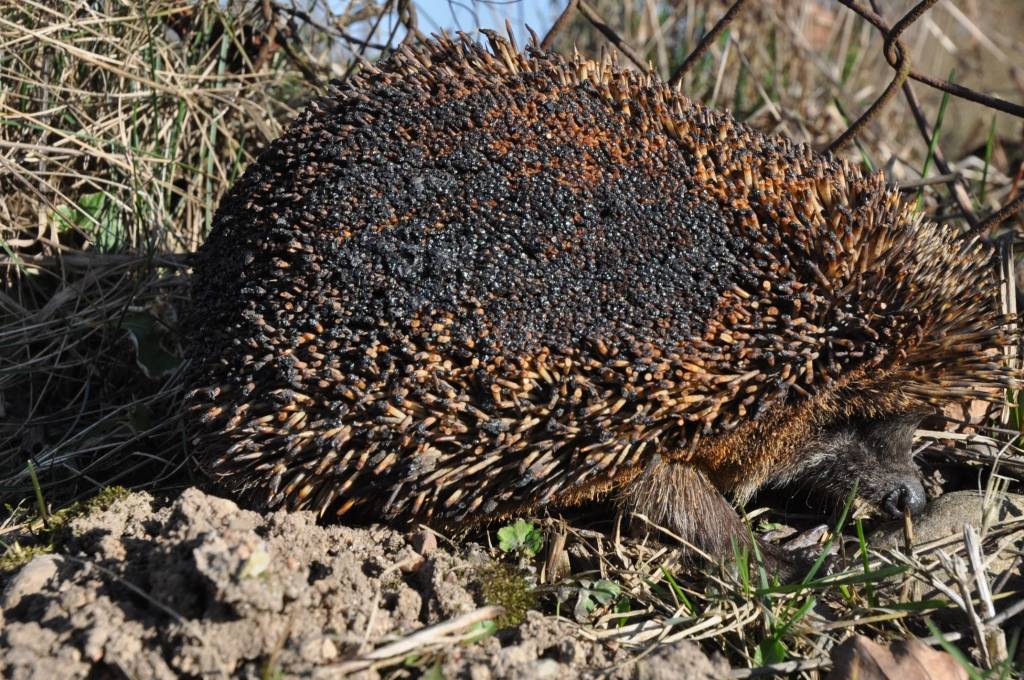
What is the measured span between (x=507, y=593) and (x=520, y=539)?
42cm

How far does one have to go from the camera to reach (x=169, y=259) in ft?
16.4

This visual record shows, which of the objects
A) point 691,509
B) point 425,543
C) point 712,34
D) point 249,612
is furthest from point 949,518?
point 249,612

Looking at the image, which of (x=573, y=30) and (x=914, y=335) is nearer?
(x=914, y=335)

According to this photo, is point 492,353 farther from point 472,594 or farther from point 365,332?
point 472,594

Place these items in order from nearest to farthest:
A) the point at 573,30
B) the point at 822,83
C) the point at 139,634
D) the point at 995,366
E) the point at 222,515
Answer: the point at 139,634
the point at 222,515
the point at 995,366
the point at 822,83
the point at 573,30

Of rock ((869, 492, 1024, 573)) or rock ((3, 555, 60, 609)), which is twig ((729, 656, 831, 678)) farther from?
rock ((3, 555, 60, 609))

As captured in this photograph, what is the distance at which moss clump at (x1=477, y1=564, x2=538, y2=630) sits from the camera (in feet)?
9.71

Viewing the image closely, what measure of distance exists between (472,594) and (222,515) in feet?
2.84

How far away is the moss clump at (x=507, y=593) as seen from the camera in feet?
9.71

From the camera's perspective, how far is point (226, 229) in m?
3.50

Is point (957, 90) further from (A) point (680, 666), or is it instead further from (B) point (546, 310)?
(A) point (680, 666)

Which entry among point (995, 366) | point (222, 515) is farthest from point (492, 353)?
point (995, 366)

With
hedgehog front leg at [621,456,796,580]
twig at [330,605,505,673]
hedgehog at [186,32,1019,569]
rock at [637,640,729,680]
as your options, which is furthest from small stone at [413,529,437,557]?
rock at [637,640,729,680]

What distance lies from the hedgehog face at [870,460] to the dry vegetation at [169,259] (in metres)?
0.23
